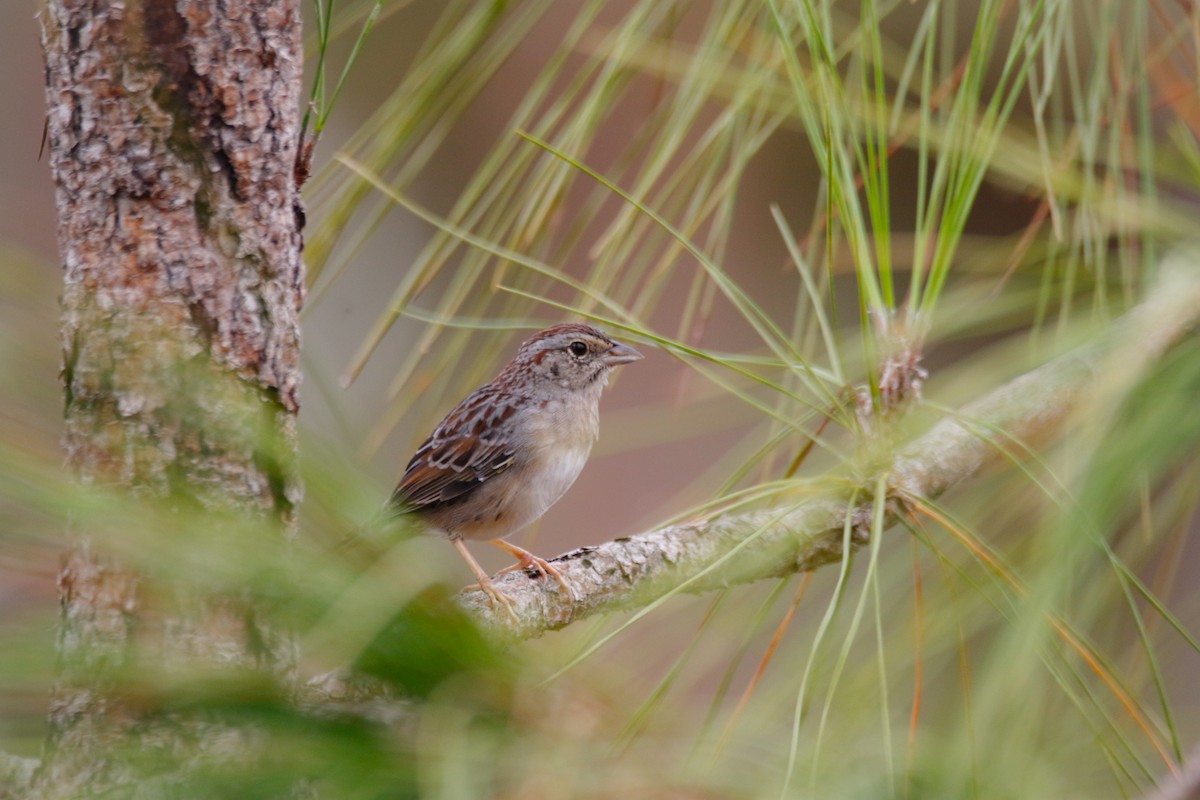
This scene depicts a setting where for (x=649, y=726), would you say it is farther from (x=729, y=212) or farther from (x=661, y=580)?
(x=729, y=212)

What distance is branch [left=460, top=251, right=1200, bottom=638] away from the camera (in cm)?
183

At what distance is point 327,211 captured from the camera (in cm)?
224

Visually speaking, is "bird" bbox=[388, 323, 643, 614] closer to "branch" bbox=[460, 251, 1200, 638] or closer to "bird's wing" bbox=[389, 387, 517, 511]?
"bird's wing" bbox=[389, 387, 517, 511]

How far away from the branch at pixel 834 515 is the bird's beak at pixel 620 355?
1439mm

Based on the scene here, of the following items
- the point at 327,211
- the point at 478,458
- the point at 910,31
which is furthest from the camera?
the point at 910,31

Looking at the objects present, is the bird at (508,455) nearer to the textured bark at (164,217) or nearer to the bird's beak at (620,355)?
the bird's beak at (620,355)

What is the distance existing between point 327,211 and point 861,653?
1.32 metres

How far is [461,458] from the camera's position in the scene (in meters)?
3.60

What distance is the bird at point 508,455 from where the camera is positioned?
352 cm

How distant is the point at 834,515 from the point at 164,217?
1.09 meters

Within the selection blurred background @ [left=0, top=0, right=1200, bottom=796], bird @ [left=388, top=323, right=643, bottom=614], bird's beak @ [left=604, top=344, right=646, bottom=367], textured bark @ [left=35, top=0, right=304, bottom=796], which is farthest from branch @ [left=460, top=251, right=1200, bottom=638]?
bird's beak @ [left=604, top=344, right=646, bottom=367]

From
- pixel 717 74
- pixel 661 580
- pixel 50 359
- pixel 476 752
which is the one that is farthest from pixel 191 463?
pixel 717 74

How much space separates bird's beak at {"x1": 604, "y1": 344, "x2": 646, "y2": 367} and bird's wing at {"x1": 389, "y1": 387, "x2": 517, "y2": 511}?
35cm

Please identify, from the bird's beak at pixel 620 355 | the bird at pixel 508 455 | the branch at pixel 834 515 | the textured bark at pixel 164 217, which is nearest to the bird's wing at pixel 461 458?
the bird at pixel 508 455
